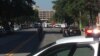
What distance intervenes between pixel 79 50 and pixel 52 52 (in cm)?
42

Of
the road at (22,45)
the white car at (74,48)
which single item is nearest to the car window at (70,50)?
the white car at (74,48)

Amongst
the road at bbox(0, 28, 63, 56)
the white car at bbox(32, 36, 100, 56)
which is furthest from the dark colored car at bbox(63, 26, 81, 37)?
the white car at bbox(32, 36, 100, 56)

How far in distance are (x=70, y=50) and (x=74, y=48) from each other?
8 cm

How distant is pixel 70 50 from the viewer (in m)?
6.30

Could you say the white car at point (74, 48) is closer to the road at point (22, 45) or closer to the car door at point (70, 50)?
the car door at point (70, 50)

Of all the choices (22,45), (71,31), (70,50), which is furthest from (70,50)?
(71,31)

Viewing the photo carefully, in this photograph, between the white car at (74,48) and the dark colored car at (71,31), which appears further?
the dark colored car at (71,31)

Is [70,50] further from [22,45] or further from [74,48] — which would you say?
[22,45]

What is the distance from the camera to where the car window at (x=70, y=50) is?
243 inches

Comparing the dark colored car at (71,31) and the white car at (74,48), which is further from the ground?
the white car at (74,48)

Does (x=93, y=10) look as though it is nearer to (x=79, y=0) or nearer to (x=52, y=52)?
(x=79, y=0)

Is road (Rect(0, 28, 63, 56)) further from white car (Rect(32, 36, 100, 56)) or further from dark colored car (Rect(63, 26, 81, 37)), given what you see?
dark colored car (Rect(63, 26, 81, 37))

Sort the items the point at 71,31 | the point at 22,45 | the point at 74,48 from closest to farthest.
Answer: the point at 74,48 < the point at 22,45 < the point at 71,31

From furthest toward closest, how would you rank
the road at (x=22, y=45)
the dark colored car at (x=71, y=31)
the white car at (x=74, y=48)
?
the dark colored car at (x=71, y=31) < the road at (x=22, y=45) < the white car at (x=74, y=48)
